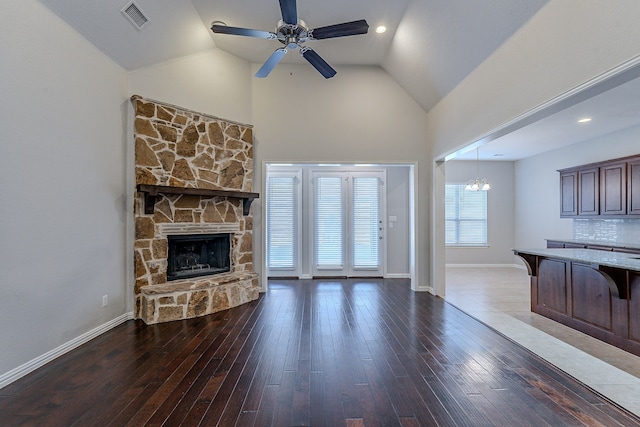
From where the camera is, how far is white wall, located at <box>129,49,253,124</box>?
12.9 ft

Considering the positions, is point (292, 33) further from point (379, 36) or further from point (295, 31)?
point (379, 36)

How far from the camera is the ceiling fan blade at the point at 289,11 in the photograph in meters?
2.46

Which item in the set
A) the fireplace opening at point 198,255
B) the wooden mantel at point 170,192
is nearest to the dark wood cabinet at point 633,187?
the wooden mantel at point 170,192

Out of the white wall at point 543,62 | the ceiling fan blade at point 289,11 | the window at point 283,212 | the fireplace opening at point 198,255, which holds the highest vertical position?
the ceiling fan blade at point 289,11

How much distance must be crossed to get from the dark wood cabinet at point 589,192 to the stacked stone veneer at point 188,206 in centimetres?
645

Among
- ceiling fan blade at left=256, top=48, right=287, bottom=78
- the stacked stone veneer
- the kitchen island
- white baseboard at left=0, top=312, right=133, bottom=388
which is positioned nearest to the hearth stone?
the stacked stone veneer

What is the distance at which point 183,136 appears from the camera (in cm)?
416

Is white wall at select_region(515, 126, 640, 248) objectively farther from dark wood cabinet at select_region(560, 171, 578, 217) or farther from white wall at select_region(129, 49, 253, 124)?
white wall at select_region(129, 49, 253, 124)

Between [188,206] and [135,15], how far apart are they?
92.4 inches

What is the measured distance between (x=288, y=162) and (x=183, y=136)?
173cm

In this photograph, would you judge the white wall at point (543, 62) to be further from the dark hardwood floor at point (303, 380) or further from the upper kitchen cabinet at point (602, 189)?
the upper kitchen cabinet at point (602, 189)

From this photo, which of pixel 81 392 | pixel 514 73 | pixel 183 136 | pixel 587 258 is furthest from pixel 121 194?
pixel 587 258

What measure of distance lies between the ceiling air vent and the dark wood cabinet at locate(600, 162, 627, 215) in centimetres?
761

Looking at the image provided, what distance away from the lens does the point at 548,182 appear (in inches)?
273
